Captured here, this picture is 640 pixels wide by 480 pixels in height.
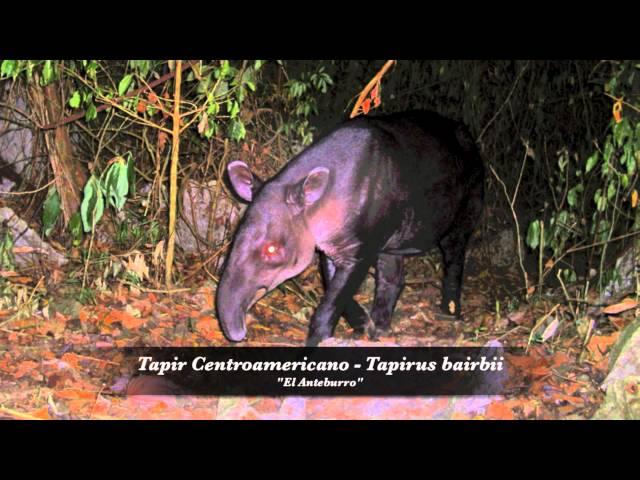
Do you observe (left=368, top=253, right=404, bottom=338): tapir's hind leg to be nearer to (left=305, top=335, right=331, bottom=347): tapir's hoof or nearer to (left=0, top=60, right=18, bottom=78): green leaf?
(left=305, top=335, right=331, bottom=347): tapir's hoof

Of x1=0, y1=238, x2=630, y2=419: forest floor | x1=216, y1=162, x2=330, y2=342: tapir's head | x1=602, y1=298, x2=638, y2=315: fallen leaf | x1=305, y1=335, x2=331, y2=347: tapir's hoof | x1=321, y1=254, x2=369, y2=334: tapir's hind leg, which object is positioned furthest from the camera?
x1=321, y1=254, x2=369, y2=334: tapir's hind leg

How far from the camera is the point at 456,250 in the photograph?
25.5ft

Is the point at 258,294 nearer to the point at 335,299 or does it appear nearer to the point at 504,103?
the point at 335,299

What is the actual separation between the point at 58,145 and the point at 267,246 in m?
2.74

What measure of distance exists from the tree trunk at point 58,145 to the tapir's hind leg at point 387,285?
2749mm

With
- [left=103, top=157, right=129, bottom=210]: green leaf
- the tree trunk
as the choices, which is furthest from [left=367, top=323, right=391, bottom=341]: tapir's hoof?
the tree trunk

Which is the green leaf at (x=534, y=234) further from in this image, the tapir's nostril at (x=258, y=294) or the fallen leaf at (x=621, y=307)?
the tapir's nostril at (x=258, y=294)

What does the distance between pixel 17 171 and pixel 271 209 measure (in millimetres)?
3506

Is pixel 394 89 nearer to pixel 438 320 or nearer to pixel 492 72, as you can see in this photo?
pixel 492 72

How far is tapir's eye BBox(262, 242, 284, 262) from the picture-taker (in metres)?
6.14

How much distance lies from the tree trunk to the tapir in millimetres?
2005

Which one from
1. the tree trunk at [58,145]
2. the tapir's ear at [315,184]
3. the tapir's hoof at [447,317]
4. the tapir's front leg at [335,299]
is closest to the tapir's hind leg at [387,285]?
the tapir's hoof at [447,317]

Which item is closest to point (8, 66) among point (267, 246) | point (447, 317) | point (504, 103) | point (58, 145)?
point (58, 145)

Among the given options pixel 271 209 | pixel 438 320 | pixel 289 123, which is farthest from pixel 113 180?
pixel 438 320
